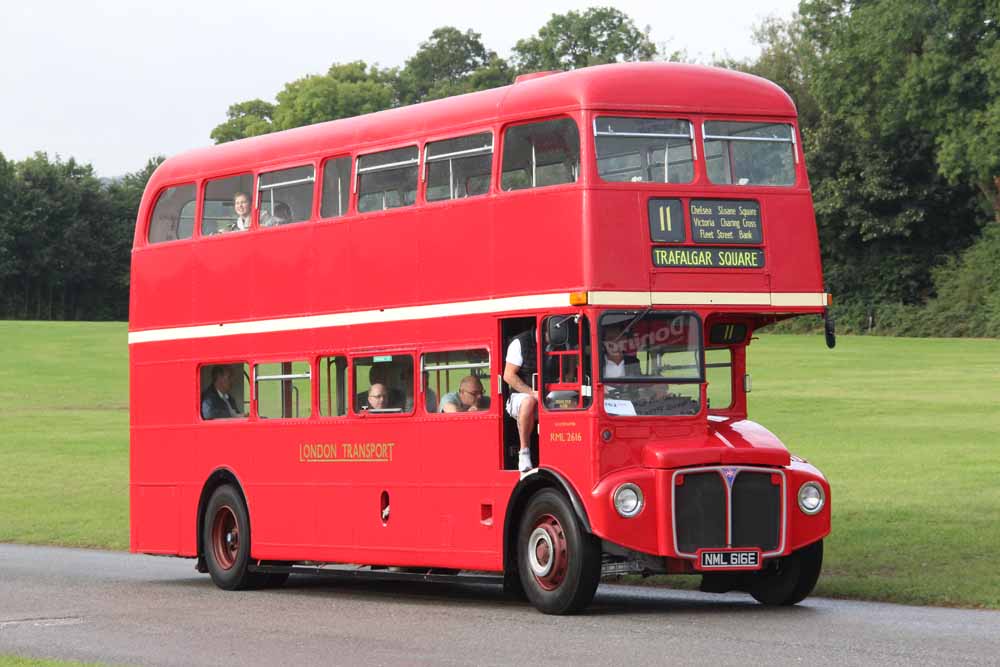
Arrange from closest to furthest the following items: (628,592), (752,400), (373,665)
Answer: (373,665)
(628,592)
(752,400)

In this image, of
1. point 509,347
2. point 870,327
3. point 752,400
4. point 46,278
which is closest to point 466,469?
point 509,347

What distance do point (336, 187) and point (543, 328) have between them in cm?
368

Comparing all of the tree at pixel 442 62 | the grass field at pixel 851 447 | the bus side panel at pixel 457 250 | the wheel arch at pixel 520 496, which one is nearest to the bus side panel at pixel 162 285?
the bus side panel at pixel 457 250

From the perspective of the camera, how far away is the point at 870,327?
73312 millimetres

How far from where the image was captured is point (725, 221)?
15.3 metres

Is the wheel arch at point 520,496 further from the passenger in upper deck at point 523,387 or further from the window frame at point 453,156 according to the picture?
the window frame at point 453,156

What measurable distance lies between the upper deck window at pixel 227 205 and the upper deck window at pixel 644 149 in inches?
223

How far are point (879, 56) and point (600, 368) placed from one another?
60188mm

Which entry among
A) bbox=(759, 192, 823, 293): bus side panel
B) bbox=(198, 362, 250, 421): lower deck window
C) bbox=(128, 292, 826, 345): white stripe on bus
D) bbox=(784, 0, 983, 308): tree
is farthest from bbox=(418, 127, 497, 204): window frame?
bbox=(784, 0, 983, 308): tree

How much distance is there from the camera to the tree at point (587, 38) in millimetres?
105125

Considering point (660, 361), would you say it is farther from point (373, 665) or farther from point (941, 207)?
point (941, 207)

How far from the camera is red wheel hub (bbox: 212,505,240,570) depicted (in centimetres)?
1995

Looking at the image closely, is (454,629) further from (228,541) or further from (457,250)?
(228,541)

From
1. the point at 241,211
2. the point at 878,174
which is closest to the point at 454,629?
the point at 241,211
